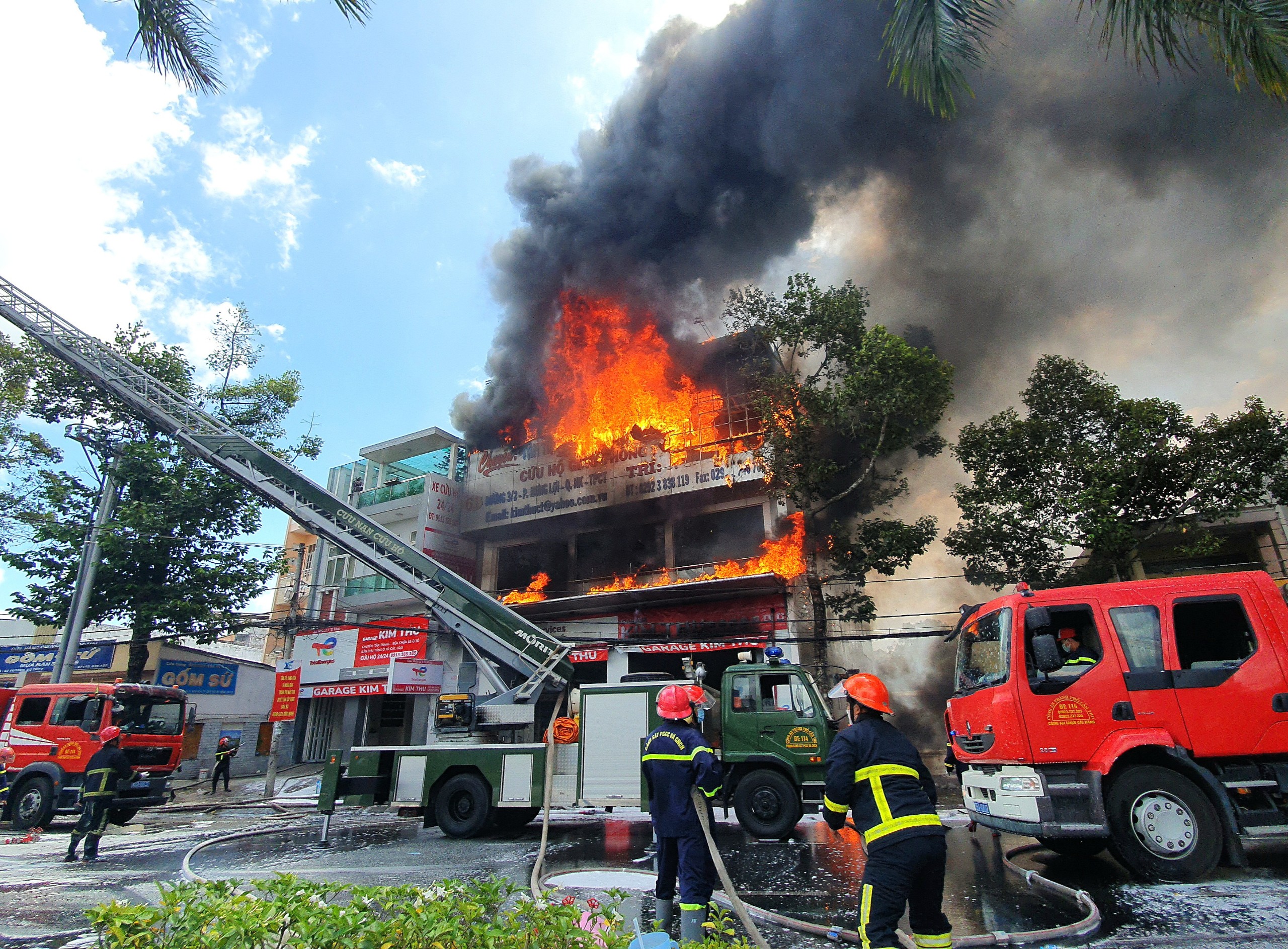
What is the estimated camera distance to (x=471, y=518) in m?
26.0

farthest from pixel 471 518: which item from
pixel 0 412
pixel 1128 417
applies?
pixel 1128 417

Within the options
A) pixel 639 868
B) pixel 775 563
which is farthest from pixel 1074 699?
pixel 775 563

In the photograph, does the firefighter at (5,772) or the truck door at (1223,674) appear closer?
the truck door at (1223,674)

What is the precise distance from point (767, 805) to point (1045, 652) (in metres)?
4.31

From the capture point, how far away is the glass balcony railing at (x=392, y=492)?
27.3 meters

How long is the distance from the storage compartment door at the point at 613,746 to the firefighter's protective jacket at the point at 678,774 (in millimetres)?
4809

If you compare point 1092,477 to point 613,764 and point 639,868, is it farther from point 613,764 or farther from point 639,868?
point 639,868

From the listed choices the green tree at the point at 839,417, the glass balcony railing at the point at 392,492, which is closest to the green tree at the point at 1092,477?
the green tree at the point at 839,417

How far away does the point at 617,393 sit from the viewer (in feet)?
78.6

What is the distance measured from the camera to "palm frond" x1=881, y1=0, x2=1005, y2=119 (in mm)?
5715

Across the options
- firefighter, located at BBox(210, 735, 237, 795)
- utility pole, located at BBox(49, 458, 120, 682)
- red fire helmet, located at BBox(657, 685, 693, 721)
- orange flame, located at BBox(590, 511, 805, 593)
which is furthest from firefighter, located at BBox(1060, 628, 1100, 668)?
utility pole, located at BBox(49, 458, 120, 682)

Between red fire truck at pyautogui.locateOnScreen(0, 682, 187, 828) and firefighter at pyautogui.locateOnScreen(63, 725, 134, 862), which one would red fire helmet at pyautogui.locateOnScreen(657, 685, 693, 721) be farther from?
red fire truck at pyautogui.locateOnScreen(0, 682, 187, 828)

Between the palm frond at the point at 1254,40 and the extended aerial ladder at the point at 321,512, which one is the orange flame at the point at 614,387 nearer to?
the extended aerial ladder at the point at 321,512

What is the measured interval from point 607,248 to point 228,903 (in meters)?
22.1
